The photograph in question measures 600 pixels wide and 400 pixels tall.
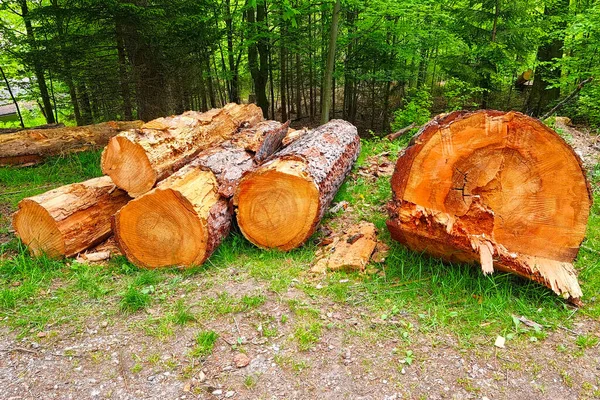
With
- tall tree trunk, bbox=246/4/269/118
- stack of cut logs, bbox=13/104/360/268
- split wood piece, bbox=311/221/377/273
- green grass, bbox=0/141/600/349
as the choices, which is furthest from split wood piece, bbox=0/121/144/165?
split wood piece, bbox=311/221/377/273

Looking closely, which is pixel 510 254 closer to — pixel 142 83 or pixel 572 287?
pixel 572 287

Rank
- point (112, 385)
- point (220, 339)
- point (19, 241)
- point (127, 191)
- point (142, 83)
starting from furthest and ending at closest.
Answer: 1. point (142, 83)
2. point (127, 191)
3. point (19, 241)
4. point (220, 339)
5. point (112, 385)

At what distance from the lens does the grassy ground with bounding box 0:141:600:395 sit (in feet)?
8.52

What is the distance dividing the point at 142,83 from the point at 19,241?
4581 mm

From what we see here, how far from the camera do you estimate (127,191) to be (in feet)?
13.6

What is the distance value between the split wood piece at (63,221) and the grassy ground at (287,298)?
0.55 ft

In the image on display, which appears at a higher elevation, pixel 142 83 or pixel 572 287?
pixel 142 83

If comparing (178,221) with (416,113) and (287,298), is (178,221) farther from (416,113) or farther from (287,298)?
(416,113)

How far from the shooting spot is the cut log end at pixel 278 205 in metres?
3.54

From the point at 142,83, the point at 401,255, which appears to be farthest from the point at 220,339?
the point at 142,83

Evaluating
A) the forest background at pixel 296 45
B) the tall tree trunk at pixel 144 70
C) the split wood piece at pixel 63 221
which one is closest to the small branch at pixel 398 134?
the forest background at pixel 296 45

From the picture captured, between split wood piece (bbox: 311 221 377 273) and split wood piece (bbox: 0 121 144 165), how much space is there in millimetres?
5828

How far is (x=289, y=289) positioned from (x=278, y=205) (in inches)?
35.4

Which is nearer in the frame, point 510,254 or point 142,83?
point 510,254
